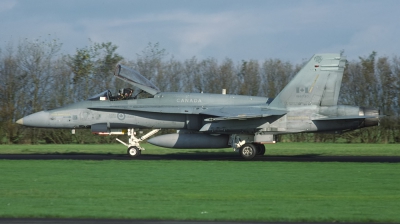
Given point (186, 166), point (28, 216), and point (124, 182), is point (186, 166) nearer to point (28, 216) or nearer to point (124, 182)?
point (124, 182)

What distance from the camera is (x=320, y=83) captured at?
78.9 feet

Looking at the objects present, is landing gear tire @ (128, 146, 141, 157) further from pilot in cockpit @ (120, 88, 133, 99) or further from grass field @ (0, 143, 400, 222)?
grass field @ (0, 143, 400, 222)

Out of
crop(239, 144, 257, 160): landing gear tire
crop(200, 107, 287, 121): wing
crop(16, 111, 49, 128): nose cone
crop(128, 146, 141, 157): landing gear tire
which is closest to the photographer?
crop(200, 107, 287, 121): wing

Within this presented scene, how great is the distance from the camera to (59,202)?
489 inches

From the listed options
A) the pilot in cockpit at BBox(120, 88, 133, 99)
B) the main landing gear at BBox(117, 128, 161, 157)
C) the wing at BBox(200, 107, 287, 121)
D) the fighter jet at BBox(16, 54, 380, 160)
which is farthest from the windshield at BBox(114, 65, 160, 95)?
the wing at BBox(200, 107, 287, 121)

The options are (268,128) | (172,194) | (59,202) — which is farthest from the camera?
(268,128)

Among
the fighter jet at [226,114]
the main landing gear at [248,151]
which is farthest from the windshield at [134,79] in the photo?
the main landing gear at [248,151]

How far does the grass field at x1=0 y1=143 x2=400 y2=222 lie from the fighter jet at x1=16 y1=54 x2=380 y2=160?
2.87 meters

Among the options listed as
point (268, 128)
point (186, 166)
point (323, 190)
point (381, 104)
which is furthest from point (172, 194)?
point (381, 104)

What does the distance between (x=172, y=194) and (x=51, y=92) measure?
32462 millimetres

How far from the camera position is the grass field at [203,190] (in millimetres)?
11070

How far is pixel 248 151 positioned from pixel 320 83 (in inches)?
151

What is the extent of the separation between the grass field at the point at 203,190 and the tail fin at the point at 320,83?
3.57m

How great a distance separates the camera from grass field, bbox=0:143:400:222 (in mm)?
11070
